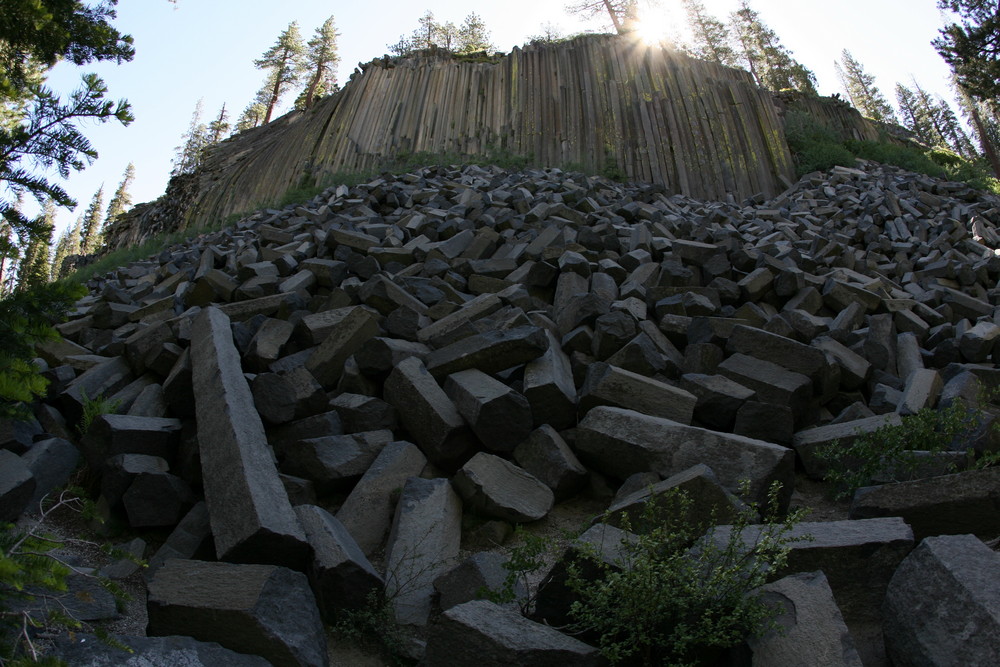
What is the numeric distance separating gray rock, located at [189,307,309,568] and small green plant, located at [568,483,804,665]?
127 cm

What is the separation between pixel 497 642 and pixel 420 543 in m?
1.04

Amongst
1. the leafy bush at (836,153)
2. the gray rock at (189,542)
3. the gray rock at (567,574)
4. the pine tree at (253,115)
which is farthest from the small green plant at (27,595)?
the pine tree at (253,115)

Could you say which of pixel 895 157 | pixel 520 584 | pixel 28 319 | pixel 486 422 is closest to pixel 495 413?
pixel 486 422

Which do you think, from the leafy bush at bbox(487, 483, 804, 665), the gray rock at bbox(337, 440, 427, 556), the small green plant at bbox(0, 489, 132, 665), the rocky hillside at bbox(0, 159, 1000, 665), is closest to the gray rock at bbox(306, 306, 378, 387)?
the rocky hillside at bbox(0, 159, 1000, 665)

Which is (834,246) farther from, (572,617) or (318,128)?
(318,128)

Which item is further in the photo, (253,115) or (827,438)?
(253,115)

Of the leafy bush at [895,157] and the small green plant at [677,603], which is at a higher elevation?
the leafy bush at [895,157]

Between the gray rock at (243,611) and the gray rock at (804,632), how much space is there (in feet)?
4.88

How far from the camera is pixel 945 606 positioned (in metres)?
2.05

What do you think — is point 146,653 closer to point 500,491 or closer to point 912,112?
point 500,491

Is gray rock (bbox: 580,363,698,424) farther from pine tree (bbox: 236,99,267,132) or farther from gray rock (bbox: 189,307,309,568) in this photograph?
pine tree (bbox: 236,99,267,132)

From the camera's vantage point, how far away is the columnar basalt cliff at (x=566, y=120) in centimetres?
1266

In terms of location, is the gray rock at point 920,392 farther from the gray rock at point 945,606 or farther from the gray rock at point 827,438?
the gray rock at point 945,606

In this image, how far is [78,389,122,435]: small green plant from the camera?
401 cm
